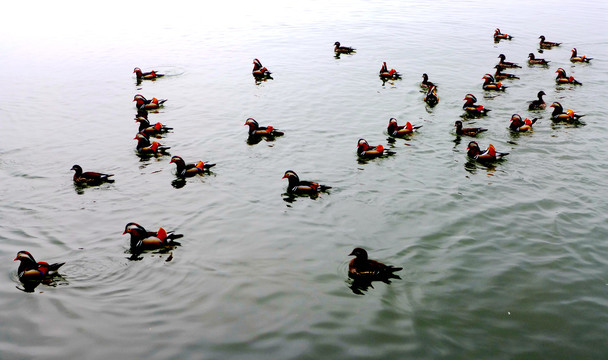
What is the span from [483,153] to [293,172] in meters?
6.58

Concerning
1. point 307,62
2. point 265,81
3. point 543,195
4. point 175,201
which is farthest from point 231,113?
point 543,195

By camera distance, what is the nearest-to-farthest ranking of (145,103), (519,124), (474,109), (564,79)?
1. (519,124)
2. (474,109)
3. (145,103)
4. (564,79)

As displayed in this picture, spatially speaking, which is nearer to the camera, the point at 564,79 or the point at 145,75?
the point at 564,79

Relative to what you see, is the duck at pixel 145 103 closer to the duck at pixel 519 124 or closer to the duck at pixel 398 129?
the duck at pixel 398 129

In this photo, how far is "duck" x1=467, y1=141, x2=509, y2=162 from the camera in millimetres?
15695

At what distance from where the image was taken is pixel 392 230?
40.0ft

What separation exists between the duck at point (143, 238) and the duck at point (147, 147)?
602cm

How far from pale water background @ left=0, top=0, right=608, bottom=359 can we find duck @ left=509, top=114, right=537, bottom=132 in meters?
0.31

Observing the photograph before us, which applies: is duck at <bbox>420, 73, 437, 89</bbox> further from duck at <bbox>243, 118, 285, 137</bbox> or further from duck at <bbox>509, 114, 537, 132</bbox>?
duck at <bbox>243, 118, 285, 137</bbox>

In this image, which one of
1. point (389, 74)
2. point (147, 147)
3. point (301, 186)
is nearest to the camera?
point (301, 186)

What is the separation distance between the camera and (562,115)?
732 inches

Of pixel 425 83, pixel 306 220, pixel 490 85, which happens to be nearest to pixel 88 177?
pixel 306 220

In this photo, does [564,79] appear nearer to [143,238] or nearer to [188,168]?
[188,168]

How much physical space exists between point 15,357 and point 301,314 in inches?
204
